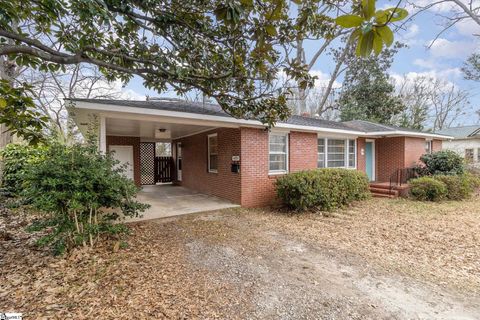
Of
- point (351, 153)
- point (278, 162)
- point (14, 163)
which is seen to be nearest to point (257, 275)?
point (278, 162)

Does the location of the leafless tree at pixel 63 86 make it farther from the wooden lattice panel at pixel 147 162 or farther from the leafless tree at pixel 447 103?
the leafless tree at pixel 447 103

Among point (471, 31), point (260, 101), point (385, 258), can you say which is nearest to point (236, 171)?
point (260, 101)

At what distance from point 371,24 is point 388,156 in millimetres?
13516

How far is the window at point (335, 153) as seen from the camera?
428 inches

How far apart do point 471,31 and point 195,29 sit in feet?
50.7

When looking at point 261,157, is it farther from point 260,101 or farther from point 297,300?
point 297,300

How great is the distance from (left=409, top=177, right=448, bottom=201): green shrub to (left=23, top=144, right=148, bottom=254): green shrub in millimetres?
10282

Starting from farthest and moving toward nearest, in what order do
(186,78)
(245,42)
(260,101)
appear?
(260,101) < (245,42) < (186,78)

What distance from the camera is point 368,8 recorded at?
1.18 m

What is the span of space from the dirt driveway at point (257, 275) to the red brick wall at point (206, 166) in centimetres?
285

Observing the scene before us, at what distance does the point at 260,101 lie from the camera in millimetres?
5965

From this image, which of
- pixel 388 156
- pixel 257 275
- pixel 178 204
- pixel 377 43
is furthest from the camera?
pixel 388 156

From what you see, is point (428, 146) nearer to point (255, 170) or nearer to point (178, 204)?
point (255, 170)

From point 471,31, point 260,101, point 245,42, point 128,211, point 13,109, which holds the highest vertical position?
point 471,31
